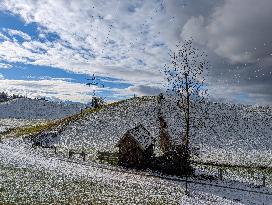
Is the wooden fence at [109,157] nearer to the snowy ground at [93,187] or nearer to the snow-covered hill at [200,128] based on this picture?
the snowy ground at [93,187]

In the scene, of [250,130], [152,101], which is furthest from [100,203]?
[152,101]

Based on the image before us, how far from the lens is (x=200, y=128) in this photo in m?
85.4

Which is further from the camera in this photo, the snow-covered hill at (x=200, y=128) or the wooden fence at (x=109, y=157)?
the snow-covered hill at (x=200, y=128)

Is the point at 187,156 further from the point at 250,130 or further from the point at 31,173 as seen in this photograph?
the point at 250,130

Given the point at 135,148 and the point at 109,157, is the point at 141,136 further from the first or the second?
the point at 109,157

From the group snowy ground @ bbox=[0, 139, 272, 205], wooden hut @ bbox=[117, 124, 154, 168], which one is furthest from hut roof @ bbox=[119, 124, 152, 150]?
snowy ground @ bbox=[0, 139, 272, 205]

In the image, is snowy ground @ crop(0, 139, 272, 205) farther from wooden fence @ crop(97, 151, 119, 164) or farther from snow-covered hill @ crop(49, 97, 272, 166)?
snow-covered hill @ crop(49, 97, 272, 166)

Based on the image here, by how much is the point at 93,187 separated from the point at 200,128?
2090 inches

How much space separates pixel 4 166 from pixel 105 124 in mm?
43254

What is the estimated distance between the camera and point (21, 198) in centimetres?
2866

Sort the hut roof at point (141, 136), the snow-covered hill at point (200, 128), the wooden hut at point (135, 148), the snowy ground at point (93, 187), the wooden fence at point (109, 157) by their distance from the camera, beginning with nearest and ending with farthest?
1. the snowy ground at point (93, 187)
2. the wooden hut at point (135, 148)
3. the hut roof at point (141, 136)
4. the wooden fence at point (109, 157)
5. the snow-covered hill at point (200, 128)

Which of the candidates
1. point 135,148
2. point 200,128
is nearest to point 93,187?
point 135,148

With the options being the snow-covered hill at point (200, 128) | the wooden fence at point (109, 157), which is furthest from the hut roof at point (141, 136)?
the snow-covered hill at point (200, 128)

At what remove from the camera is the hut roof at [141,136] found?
167 ft
